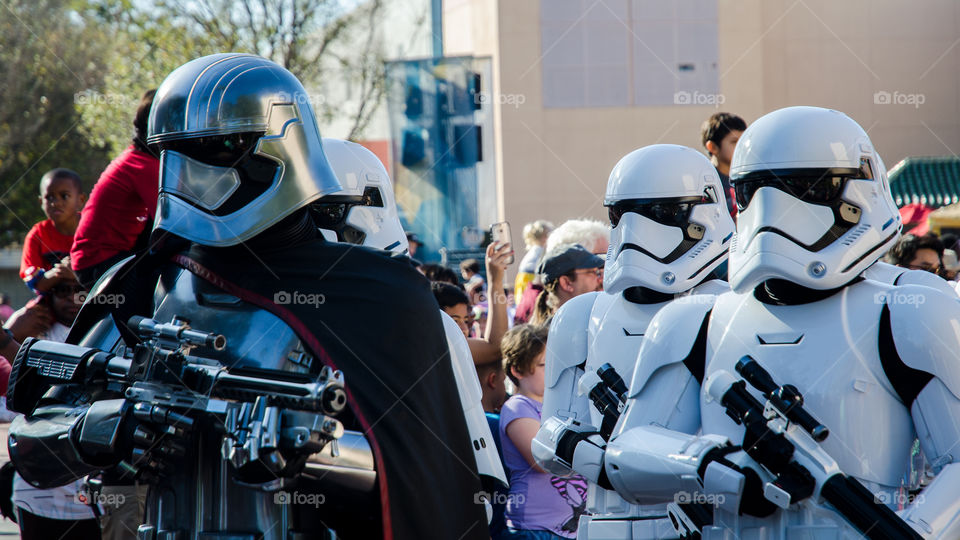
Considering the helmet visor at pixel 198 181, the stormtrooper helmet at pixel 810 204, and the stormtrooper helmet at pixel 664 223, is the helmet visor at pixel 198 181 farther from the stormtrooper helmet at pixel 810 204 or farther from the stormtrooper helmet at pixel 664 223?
the stormtrooper helmet at pixel 664 223

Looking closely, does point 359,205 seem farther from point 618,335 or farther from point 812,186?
point 812,186

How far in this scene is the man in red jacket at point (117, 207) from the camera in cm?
441

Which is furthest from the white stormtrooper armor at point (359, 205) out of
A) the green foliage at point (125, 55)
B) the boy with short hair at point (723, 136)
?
the green foliage at point (125, 55)

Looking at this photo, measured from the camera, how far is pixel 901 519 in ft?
8.71

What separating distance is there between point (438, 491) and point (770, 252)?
110cm

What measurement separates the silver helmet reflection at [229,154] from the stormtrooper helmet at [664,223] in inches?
69.2

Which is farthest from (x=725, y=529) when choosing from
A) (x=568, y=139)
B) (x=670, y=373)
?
(x=568, y=139)

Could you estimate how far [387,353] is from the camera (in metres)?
2.66

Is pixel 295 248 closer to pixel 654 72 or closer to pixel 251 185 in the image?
pixel 251 185

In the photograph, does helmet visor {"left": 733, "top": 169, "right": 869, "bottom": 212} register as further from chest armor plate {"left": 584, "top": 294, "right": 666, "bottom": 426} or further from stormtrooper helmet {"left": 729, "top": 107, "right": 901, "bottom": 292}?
chest armor plate {"left": 584, "top": 294, "right": 666, "bottom": 426}

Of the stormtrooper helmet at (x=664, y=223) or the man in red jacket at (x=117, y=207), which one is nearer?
the stormtrooper helmet at (x=664, y=223)

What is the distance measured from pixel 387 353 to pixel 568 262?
9.58 feet

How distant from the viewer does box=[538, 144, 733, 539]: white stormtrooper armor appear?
420 cm

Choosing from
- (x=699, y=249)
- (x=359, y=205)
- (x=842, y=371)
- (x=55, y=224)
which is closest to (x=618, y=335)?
(x=699, y=249)
